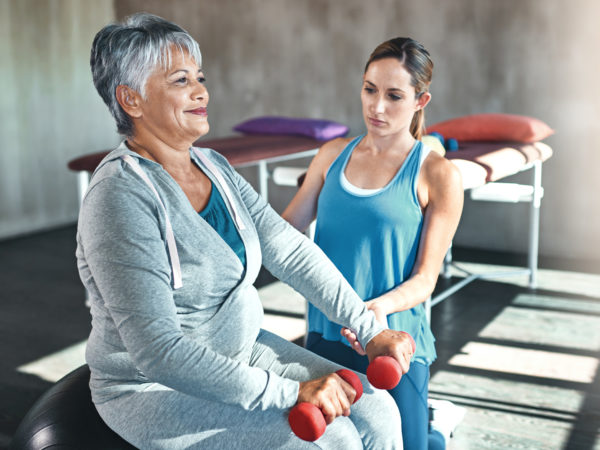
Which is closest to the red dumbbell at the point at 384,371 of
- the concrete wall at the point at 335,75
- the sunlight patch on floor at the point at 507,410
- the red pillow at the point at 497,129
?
the sunlight patch on floor at the point at 507,410

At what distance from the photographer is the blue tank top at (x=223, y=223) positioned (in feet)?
4.11

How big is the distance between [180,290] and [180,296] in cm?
1

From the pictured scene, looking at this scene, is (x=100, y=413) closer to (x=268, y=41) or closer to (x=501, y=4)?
(x=501, y=4)

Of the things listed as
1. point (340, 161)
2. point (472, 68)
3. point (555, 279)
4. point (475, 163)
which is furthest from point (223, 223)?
point (472, 68)

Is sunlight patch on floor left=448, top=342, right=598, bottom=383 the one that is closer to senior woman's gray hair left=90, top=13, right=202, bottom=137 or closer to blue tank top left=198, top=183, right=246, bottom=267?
blue tank top left=198, top=183, right=246, bottom=267

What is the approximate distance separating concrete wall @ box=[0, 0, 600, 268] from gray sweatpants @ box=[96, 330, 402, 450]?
122 inches

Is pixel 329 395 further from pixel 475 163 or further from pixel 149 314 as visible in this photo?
pixel 475 163

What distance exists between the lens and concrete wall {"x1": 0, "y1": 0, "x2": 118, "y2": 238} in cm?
465

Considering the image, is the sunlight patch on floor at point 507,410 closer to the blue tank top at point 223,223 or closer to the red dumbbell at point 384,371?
the red dumbbell at point 384,371

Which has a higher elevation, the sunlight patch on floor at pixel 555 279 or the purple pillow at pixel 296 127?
the purple pillow at pixel 296 127

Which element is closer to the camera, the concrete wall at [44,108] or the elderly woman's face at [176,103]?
the elderly woman's face at [176,103]

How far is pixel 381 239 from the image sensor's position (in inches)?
60.6

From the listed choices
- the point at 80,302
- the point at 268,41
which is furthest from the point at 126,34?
the point at 268,41

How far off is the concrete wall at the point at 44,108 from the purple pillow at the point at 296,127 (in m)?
1.60
